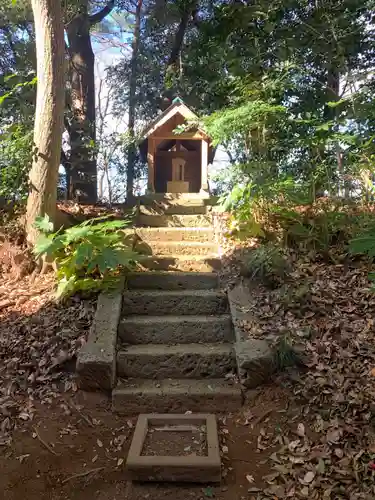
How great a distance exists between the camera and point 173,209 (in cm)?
791

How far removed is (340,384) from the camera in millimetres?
2943

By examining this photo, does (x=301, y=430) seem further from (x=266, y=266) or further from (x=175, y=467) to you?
(x=266, y=266)

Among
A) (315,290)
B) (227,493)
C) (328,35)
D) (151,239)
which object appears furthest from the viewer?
(328,35)

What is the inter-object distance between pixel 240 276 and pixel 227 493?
2413 millimetres

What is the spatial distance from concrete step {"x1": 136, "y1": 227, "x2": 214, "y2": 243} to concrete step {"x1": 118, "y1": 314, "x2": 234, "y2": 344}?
223 cm

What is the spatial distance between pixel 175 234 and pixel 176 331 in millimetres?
2385

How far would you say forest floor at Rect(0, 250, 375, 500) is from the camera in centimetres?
241

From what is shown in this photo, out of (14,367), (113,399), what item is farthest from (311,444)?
(14,367)

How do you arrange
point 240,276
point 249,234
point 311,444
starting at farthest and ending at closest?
point 249,234
point 240,276
point 311,444

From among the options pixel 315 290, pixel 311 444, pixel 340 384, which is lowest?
pixel 311 444

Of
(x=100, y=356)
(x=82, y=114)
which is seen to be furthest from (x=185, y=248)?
(x=82, y=114)

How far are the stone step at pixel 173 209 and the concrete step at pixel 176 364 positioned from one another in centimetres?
464

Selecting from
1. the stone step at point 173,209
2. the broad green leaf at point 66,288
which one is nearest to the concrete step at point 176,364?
the broad green leaf at point 66,288

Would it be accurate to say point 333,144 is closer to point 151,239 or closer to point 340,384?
point 151,239
